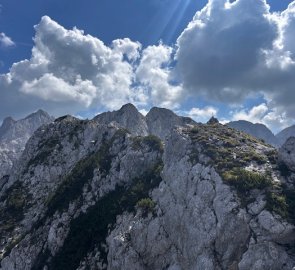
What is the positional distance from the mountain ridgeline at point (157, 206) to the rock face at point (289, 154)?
0.28 meters

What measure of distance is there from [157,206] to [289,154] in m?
38.3

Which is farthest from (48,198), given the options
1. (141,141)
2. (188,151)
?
(188,151)

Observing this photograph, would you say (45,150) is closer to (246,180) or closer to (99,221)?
(99,221)

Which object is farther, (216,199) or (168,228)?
(168,228)

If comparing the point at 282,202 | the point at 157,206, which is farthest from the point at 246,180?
the point at 157,206

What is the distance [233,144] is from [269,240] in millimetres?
45686

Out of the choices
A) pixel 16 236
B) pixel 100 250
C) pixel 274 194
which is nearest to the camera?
pixel 274 194

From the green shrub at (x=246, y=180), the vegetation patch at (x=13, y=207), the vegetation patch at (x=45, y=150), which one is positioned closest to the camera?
the green shrub at (x=246, y=180)

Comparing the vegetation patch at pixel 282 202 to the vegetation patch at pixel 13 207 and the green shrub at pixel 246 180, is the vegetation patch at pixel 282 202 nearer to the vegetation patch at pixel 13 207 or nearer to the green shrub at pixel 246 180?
the green shrub at pixel 246 180

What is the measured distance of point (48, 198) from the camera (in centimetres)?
13938

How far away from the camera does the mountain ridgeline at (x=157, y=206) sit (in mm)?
76188

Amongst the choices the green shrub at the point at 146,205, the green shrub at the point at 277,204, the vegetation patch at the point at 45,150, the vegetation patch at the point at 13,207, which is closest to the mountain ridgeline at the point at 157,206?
the green shrub at the point at 277,204

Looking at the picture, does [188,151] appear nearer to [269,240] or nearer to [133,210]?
[133,210]

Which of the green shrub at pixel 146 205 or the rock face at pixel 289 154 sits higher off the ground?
the rock face at pixel 289 154
